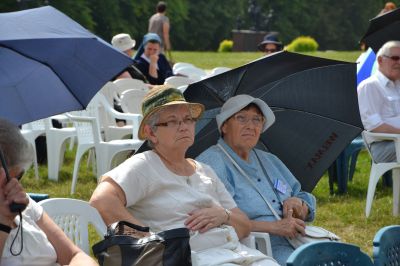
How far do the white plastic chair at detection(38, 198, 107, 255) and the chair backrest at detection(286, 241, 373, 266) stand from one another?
1.07 meters

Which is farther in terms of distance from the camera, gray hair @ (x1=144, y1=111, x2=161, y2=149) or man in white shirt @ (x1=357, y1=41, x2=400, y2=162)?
man in white shirt @ (x1=357, y1=41, x2=400, y2=162)

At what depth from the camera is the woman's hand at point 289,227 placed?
15.6 ft

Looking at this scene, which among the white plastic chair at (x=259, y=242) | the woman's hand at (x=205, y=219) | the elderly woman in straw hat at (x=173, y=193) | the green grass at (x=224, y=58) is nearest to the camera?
the elderly woman in straw hat at (x=173, y=193)

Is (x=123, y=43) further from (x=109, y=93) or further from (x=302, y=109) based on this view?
(x=302, y=109)

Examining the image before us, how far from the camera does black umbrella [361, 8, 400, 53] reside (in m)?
8.23

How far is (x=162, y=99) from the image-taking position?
14.4ft

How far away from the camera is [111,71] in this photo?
4.70m

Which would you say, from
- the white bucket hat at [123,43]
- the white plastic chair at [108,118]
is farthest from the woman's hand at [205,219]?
the white bucket hat at [123,43]

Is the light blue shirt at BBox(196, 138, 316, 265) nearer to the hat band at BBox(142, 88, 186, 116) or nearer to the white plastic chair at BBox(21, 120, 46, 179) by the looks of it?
the hat band at BBox(142, 88, 186, 116)

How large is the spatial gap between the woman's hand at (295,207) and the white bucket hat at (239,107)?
17.4 inches

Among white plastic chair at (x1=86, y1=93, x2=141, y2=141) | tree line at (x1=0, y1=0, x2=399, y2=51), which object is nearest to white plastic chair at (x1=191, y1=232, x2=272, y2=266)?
white plastic chair at (x1=86, y1=93, x2=141, y2=141)

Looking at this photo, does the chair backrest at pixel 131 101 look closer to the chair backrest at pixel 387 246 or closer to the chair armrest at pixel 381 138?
the chair armrest at pixel 381 138

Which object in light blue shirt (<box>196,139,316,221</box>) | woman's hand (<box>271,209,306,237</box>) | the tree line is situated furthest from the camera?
the tree line

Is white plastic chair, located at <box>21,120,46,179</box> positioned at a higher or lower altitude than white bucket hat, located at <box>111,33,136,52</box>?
lower
